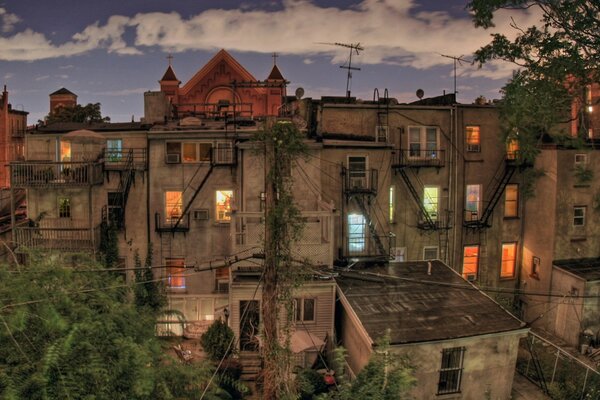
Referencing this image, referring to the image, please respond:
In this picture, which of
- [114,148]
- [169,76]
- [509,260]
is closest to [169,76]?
[169,76]

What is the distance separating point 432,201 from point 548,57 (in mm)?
10435

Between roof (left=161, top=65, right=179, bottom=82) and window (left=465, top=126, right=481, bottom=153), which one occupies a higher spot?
roof (left=161, top=65, right=179, bottom=82)

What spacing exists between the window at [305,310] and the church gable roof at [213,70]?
119 feet

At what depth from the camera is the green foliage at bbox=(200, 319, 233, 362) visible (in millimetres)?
18078

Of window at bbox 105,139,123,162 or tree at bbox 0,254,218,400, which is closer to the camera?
tree at bbox 0,254,218,400

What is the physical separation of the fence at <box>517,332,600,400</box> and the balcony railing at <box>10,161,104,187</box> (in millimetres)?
19887

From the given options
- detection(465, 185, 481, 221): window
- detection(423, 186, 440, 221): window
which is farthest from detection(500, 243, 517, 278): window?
detection(423, 186, 440, 221): window

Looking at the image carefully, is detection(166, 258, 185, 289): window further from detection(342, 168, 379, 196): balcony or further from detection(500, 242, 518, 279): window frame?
detection(500, 242, 518, 279): window frame

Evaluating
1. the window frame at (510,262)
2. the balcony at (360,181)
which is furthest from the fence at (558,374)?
the balcony at (360,181)

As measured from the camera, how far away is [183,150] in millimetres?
23359

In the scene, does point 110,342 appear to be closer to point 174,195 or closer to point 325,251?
point 325,251

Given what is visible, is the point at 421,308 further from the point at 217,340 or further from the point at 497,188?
the point at 497,188

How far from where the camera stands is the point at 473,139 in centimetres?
2602

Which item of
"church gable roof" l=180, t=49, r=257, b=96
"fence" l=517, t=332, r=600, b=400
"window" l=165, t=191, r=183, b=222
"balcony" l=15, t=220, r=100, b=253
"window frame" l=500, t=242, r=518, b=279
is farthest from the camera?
"church gable roof" l=180, t=49, r=257, b=96
